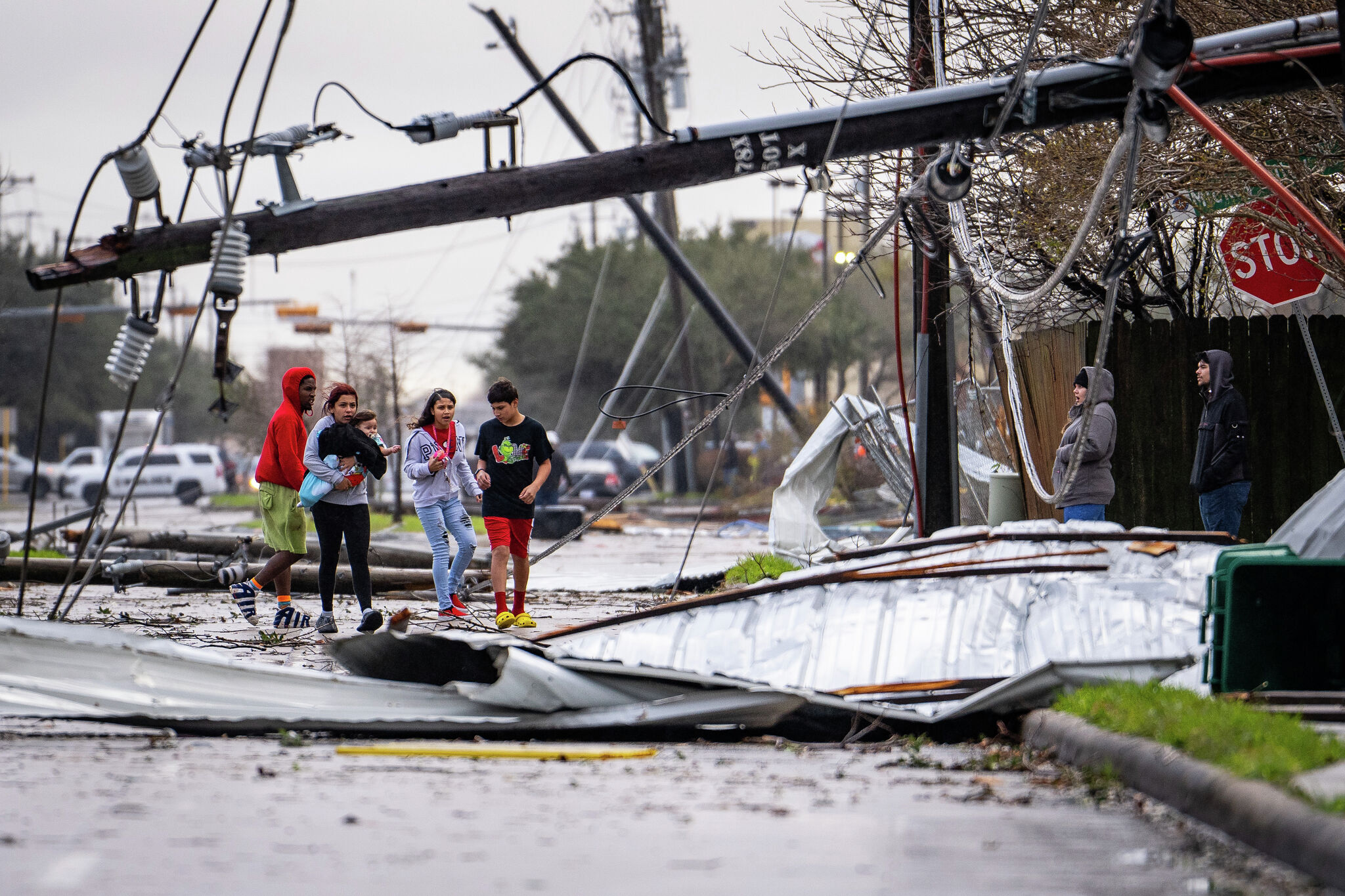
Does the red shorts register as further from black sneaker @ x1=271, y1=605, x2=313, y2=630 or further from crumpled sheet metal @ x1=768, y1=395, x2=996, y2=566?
crumpled sheet metal @ x1=768, y1=395, x2=996, y2=566

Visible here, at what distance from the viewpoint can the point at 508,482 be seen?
34.2 ft

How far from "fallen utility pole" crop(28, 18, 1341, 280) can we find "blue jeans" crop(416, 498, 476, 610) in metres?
3.03

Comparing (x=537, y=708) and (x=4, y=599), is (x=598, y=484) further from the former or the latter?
(x=537, y=708)

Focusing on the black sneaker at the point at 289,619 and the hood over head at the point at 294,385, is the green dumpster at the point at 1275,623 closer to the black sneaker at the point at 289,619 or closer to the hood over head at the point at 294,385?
the black sneaker at the point at 289,619

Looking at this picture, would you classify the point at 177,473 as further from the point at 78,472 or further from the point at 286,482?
the point at 286,482

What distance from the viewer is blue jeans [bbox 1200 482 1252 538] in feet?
33.1

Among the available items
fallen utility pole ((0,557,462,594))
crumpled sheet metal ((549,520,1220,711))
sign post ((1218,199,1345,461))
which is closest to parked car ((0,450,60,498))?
fallen utility pole ((0,557,462,594))

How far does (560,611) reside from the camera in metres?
11.9

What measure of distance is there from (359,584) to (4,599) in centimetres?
472

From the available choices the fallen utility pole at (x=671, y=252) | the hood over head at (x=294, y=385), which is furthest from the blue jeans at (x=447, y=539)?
the fallen utility pole at (x=671, y=252)

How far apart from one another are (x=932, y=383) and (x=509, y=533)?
13.5 feet

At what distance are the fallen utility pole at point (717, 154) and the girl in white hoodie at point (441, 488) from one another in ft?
8.69

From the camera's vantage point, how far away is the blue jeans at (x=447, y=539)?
34.1 feet

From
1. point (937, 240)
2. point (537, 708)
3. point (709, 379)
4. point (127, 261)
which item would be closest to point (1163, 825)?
point (537, 708)
